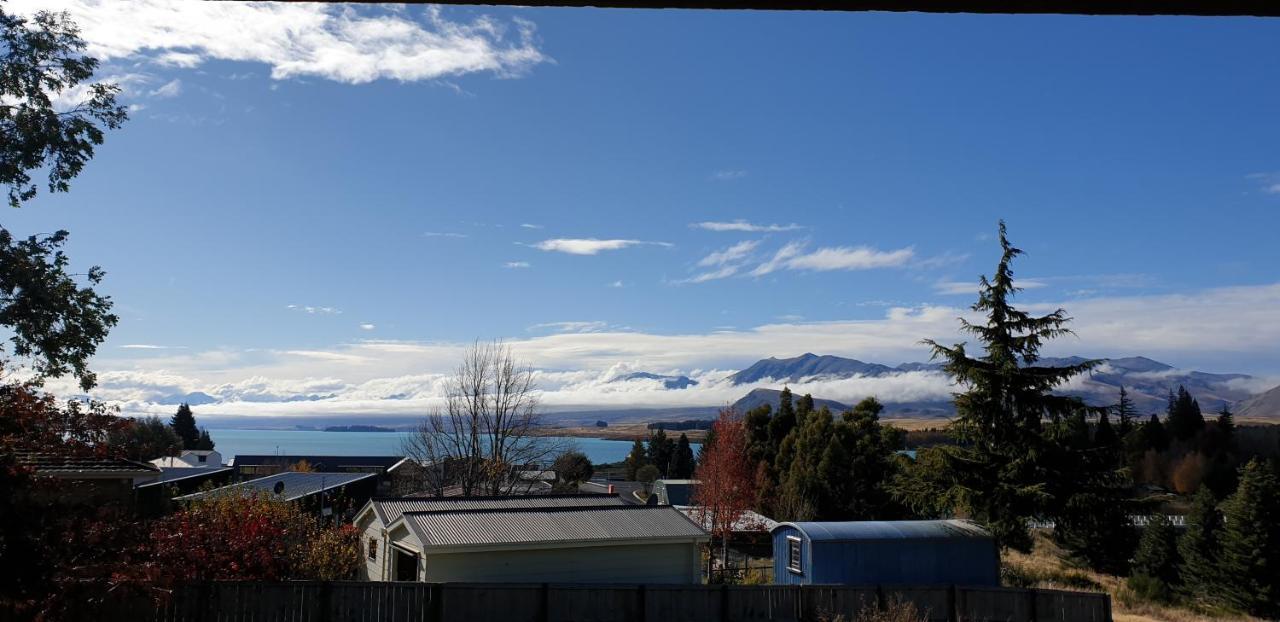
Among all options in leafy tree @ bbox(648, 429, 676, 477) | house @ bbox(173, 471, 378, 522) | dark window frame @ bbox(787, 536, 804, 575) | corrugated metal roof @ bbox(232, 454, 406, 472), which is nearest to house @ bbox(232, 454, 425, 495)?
corrugated metal roof @ bbox(232, 454, 406, 472)

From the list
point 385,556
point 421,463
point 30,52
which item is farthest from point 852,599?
point 421,463

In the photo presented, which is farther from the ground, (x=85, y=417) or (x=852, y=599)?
(x=85, y=417)

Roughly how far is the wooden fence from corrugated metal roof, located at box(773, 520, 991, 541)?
5.56 m

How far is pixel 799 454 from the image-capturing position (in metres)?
40.6

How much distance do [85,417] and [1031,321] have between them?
86.8ft

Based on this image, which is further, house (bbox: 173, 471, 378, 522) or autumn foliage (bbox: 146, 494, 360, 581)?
house (bbox: 173, 471, 378, 522)

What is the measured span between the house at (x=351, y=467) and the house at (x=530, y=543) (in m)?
22.2

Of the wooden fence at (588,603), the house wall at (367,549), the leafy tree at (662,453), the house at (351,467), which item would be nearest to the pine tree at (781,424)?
the house at (351,467)

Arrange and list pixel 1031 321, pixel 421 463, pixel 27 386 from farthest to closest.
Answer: pixel 421 463 < pixel 1031 321 < pixel 27 386

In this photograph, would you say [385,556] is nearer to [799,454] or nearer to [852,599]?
[852,599]

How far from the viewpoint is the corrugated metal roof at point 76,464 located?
10.3m

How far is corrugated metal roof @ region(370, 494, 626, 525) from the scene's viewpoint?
23484 millimetres

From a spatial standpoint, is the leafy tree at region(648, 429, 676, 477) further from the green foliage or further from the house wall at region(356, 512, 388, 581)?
the green foliage

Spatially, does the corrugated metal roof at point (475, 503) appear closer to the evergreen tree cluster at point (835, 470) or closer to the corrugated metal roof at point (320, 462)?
the evergreen tree cluster at point (835, 470)
